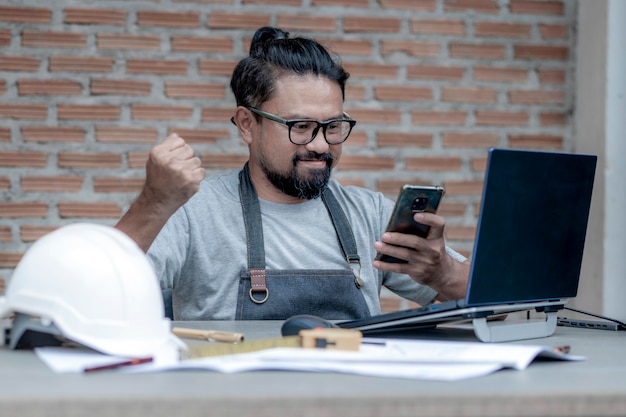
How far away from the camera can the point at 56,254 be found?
1.11 meters

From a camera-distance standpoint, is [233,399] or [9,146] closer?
[233,399]

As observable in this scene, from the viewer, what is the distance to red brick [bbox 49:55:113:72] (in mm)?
3000

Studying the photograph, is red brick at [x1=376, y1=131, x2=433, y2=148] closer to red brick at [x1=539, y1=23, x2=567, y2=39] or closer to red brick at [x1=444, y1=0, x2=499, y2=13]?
red brick at [x1=444, y1=0, x2=499, y2=13]

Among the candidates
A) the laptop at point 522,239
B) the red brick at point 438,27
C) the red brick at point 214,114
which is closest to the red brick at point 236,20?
the red brick at point 214,114

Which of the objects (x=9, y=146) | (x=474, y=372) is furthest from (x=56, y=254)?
(x=9, y=146)

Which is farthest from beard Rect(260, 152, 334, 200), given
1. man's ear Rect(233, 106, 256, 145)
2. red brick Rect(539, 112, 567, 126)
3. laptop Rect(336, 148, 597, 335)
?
red brick Rect(539, 112, 567, 126)

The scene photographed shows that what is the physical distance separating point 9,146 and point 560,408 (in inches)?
96.5

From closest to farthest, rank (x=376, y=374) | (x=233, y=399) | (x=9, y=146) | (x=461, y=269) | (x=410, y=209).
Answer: (x=233, y=399)
(x=376, y=374)
(x=410, y=209)
(x=461, y=269)
(x=9, y=146)

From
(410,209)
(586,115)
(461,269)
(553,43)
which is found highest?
(553,43)

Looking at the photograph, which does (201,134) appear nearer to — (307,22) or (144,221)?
(307,22)

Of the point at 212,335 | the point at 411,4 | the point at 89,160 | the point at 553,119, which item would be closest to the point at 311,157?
the point at 212,335

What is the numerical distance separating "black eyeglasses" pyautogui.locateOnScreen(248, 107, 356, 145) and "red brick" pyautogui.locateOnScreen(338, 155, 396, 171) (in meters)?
0.85

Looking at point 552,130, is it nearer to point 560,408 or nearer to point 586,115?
point 586,115

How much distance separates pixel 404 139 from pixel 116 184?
3.38 ft
